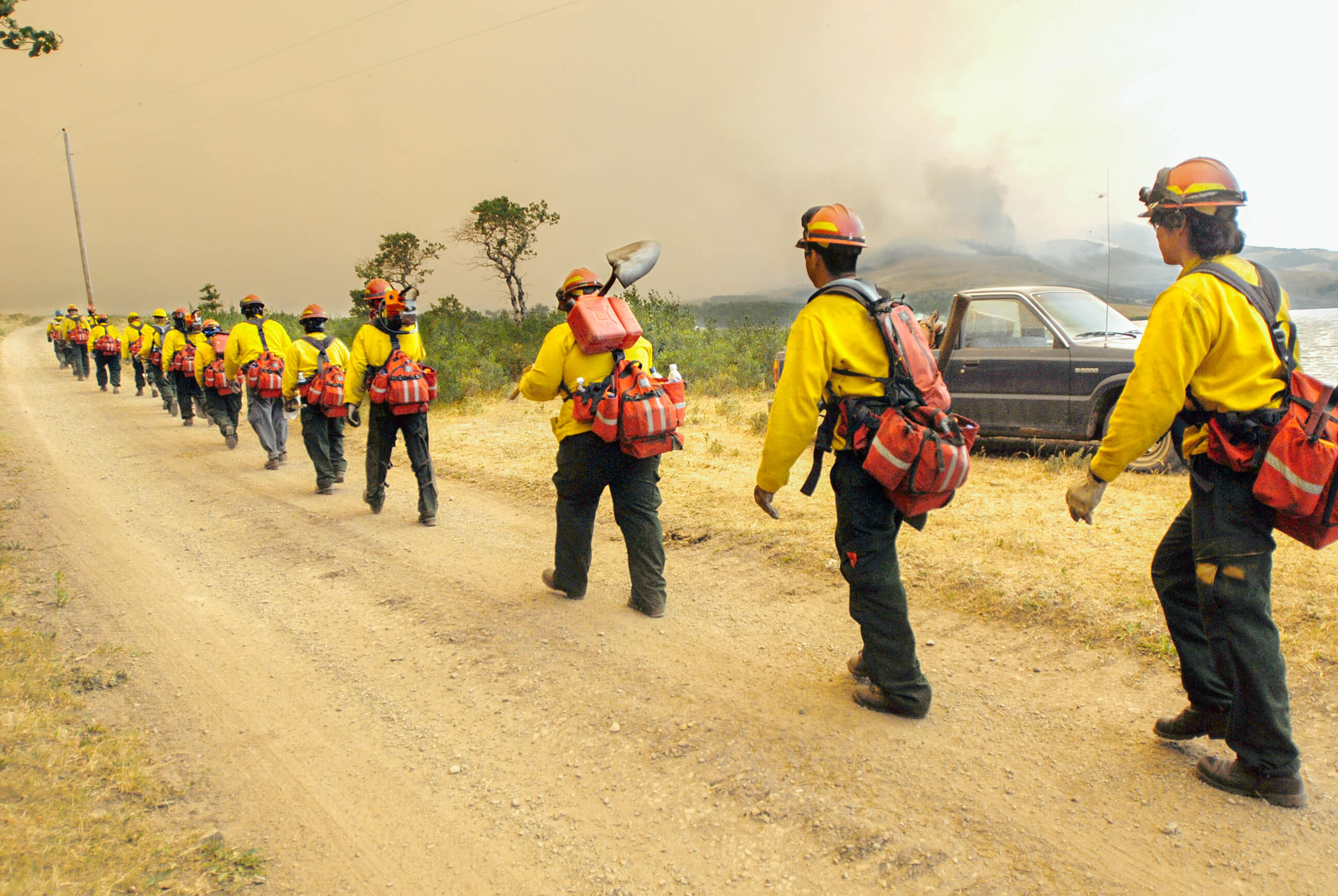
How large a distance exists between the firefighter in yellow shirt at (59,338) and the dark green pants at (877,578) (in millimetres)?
28670

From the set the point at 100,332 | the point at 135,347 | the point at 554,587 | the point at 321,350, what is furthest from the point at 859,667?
the point at 100,332

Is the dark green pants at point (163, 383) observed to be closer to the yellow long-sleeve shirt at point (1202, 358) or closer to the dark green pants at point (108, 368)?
the dark green pants at point (108, 368)

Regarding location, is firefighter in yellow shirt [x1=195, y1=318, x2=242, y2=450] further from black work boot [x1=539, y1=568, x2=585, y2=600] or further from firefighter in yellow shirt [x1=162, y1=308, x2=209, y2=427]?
black work boot [x1=539, y1=568, x2=585, y2=600]

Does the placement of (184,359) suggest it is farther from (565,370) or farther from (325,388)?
(565,370)

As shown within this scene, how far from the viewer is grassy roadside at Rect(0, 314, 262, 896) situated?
2.49 m

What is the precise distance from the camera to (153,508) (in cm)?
771

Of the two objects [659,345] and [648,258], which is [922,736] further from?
[659,345]

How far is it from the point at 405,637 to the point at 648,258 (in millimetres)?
2452

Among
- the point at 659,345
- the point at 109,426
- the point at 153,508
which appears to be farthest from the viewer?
the point at 659,345

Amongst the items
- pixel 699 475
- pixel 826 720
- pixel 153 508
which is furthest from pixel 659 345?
pixel 826 720

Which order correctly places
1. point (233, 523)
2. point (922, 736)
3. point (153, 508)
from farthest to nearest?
point (153, 508)
point (233, 523)
point (922, 736)

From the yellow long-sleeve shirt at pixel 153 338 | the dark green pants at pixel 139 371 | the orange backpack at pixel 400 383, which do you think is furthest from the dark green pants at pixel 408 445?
the dark green pants at pixel 139 371

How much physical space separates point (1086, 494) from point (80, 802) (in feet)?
12.0

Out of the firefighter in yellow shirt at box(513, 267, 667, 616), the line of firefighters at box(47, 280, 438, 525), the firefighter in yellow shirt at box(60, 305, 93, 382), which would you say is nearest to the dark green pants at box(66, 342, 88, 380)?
the firefighter in yellow shirt at box(60, 305, 93, 382)
